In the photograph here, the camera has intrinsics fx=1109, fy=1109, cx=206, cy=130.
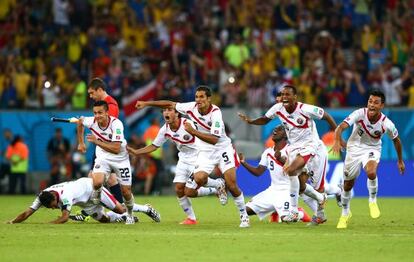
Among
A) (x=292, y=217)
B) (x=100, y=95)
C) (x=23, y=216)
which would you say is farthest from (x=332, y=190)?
(x=23, y=216)

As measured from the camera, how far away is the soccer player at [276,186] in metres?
19.5

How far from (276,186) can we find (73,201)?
376 centimetres

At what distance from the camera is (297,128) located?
18.2m

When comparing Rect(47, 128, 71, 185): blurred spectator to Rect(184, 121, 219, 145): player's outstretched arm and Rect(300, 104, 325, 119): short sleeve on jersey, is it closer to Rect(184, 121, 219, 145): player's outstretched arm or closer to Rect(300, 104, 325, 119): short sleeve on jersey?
Rect(184, 121, 219, 145): player's outstretched arm

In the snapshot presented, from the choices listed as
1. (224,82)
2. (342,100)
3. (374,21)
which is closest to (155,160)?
(224,82)

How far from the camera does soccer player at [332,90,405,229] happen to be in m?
17.8

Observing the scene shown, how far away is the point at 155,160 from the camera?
30859mm

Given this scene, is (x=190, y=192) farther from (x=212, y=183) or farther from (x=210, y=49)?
(x=210, y=49)

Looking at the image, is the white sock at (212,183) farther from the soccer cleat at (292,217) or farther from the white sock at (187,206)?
the soccer cleat at (292,217)

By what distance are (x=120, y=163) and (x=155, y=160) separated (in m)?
12.4

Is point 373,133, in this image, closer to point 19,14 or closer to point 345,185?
point 345,185

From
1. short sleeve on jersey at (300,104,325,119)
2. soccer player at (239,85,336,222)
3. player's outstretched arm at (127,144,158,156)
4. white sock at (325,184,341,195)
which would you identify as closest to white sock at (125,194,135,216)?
player's outstretched arm at (127,144,158,156)

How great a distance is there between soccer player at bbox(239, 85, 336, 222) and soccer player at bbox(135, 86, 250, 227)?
0.50 meters

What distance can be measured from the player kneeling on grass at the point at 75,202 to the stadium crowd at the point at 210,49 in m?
11.3
